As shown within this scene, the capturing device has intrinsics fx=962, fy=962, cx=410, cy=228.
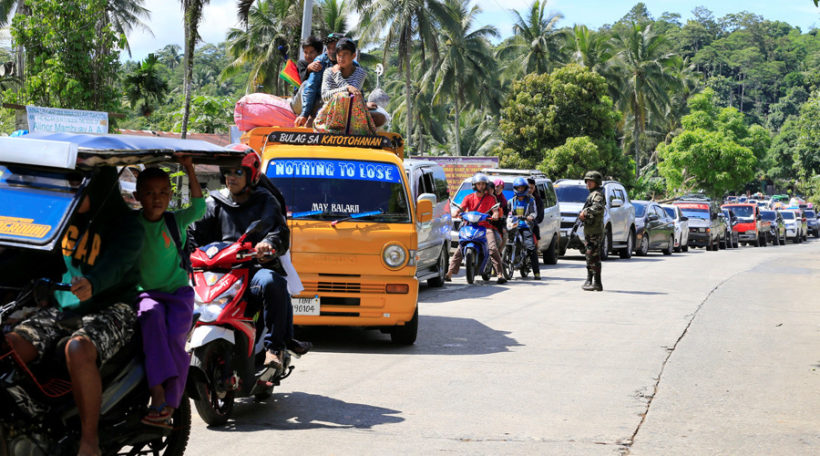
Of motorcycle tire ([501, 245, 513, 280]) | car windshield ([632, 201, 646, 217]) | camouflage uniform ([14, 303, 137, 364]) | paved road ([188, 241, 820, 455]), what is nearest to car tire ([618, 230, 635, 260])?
car windshield ([632, 201, 646, 217])

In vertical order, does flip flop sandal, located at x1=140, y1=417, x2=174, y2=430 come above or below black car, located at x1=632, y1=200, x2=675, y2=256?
below

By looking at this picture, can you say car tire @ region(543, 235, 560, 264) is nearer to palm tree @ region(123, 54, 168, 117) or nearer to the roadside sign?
the roadside sign

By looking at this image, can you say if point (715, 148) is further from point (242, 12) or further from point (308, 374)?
point (308, 374)

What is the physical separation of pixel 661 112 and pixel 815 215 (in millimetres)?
14354

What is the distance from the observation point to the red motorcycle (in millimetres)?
6016

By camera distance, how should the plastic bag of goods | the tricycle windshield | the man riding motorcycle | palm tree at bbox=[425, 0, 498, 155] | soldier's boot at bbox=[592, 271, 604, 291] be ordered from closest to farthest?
A: 1. the tricycle windshield
2. the man riding motorcycle
3. the plastic bag of goods
4. soldier's boot at bbox=[592, 271, 604, 291]
5. palm tree at bbox=[425, 0, 498, 155]

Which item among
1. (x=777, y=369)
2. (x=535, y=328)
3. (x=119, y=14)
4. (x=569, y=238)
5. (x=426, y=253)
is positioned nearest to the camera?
(x=777, y=369)

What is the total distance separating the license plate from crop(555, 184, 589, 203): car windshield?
57.6 feet

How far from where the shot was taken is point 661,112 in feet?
224

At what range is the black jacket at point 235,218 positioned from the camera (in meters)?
6.95

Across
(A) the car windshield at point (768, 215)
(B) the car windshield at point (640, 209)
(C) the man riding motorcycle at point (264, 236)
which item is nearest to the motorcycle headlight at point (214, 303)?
(C) the man riding motorcycle at point (264, 236)

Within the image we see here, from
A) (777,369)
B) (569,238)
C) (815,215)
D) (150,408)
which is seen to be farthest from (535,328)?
(815,215)

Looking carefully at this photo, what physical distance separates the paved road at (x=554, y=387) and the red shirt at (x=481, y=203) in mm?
2674

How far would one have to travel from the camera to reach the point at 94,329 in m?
4.41
